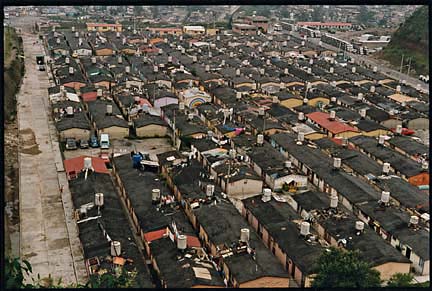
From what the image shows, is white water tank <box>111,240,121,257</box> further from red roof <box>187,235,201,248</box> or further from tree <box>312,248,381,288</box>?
tree <box>312,248,381,288</box>

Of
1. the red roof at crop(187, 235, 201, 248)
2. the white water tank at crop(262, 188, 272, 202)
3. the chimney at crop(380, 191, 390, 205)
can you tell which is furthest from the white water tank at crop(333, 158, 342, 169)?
the red roof at crop(187, 235, 201, 248)

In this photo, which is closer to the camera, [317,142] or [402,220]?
[402,220]

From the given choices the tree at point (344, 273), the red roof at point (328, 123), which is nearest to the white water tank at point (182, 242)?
the tree at point (344, 273)

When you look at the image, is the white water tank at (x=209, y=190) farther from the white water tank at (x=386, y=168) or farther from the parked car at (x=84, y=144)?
the parked car at (x=84, y=144)

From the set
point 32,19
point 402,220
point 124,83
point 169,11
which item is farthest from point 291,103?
point 169,11

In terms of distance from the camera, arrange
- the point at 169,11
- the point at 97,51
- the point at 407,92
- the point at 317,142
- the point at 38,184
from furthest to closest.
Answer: the point at 169,11 → the point at 97,51 → the point at 407,92 → the point at 317,142 → the point at 38,184

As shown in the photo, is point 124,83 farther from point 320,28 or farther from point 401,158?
point 320,28
